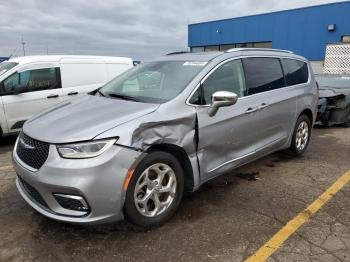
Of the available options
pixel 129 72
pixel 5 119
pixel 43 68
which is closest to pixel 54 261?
pixel 129 72

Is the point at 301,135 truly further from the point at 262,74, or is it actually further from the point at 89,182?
the point at 89,182

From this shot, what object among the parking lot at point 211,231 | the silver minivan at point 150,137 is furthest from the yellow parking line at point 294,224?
the silver minivan at point 150,137

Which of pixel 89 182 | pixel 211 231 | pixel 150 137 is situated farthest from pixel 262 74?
pixel 89 182

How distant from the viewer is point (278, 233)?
330 centimetres

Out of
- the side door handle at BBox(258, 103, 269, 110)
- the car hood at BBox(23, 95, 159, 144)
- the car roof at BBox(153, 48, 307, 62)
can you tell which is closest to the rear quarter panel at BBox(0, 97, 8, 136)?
the car hood at BBox(23, 95, 159, 144)

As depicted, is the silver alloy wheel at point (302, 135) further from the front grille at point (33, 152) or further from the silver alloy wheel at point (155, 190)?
the front grille at point (33, 152)

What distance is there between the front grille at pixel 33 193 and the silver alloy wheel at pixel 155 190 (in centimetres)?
83

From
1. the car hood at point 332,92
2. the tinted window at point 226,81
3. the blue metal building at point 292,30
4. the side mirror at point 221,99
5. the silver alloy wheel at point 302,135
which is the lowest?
the silver alloy wheel at point 302,135

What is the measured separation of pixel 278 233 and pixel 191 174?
1.00m

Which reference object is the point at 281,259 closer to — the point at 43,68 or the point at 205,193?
the point at 205,193

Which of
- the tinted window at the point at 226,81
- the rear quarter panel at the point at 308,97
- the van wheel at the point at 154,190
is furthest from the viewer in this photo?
the rear quarter panel at the point at 308,97

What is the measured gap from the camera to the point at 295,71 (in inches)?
216

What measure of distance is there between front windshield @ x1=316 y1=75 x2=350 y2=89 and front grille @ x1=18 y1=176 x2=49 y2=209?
27.1 feet

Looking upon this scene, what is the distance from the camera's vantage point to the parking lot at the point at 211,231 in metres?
2.98
